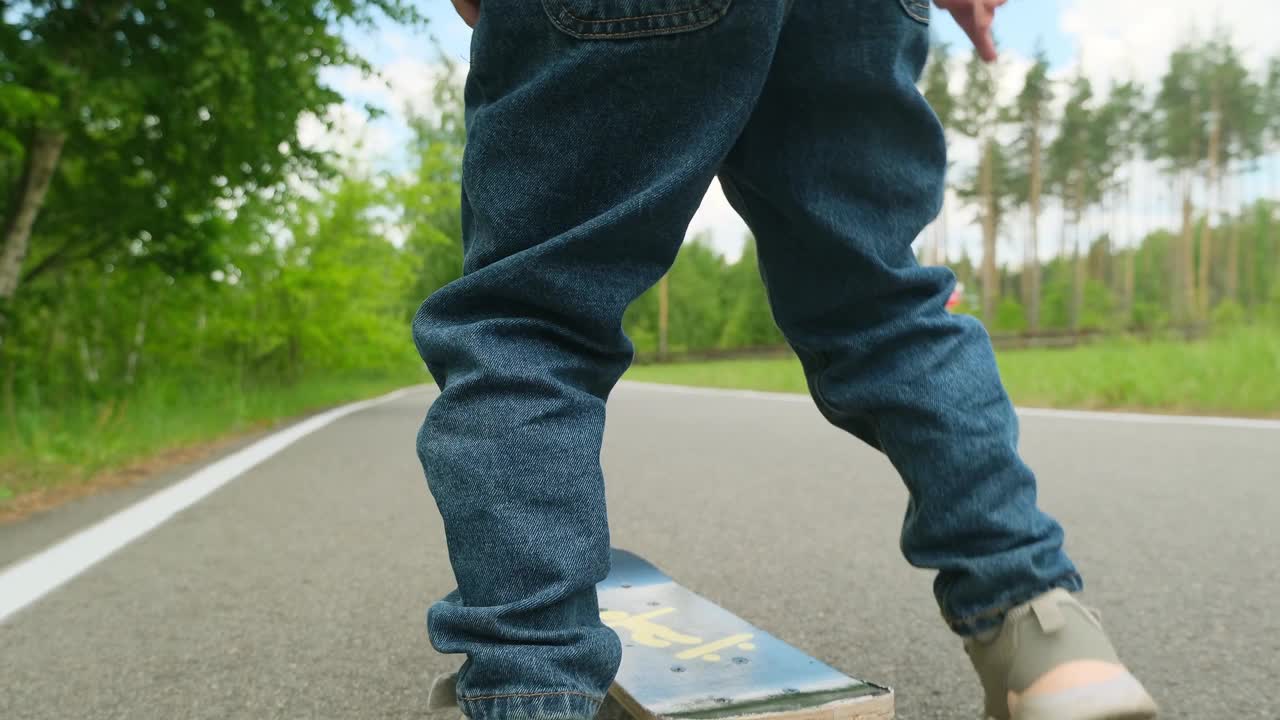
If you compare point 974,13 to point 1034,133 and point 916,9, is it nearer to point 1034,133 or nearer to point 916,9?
point 916,9

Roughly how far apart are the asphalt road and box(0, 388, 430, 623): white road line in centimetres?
6

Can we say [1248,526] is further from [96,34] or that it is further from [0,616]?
[96,34]

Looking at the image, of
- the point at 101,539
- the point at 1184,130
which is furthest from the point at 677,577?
the point at 1184,130

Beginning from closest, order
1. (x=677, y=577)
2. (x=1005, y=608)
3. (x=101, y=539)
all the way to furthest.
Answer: (x=1005, y=608) < (x=677, y=577) < (x=101, y=539)

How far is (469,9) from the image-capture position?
1.19 meters

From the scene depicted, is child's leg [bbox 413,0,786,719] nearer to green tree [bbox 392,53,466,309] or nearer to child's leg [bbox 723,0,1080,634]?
child's leg [bbox 723,0,1080,634]

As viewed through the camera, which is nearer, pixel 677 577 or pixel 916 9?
pixel 916 9

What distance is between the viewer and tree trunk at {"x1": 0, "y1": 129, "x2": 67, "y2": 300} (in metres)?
6.39

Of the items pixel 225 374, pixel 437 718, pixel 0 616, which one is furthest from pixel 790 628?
pixel 225 374

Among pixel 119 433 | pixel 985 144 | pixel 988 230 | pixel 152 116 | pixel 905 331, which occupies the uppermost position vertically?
pixel 985 144

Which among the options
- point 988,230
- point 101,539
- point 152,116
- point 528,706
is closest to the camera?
point 528,706

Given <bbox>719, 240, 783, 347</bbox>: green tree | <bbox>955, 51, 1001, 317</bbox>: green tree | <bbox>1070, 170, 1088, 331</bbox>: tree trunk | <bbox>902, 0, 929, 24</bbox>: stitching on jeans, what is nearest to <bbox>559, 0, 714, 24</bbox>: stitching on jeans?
<bbox>902, 0, 929, 24</bbox>: stitching on jeans

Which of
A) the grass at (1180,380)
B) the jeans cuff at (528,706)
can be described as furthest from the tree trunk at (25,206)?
the grass at (1180,380)

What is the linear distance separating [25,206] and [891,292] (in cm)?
681
